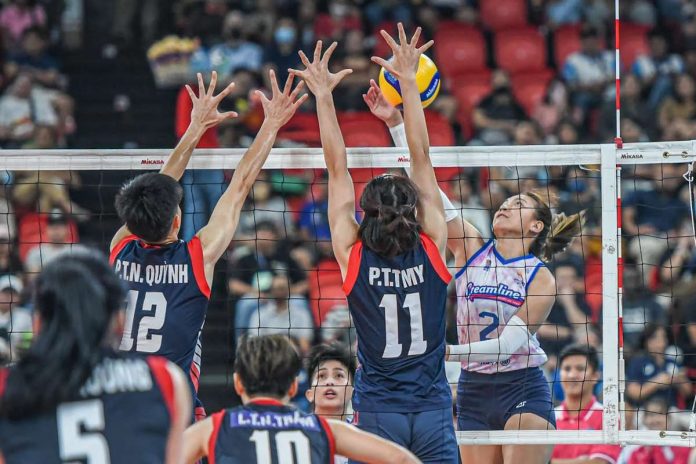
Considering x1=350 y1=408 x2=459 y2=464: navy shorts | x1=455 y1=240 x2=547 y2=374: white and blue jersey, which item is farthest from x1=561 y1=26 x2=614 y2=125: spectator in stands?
x1=350 y1=408 x2=459 y2=464: navy shorts

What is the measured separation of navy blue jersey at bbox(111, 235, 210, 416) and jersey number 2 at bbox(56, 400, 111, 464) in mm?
2090

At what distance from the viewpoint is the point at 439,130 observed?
1453 cm

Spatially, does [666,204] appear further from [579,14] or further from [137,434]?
[137,434]

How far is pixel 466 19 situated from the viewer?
661 inches

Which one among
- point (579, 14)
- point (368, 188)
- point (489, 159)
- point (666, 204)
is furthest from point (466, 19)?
point (368, 188)

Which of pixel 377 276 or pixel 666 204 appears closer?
pixel 377 276

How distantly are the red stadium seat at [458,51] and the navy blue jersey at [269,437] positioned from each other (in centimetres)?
1209

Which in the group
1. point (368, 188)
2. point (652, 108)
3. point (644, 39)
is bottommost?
point (368, 188)

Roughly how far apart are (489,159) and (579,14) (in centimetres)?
1071

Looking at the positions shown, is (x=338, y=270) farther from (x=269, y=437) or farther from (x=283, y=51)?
(x=269, y=437)

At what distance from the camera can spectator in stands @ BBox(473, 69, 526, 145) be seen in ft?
47.9

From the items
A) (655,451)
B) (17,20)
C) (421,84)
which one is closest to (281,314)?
(655,451)

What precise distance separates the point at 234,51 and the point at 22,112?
3.00m

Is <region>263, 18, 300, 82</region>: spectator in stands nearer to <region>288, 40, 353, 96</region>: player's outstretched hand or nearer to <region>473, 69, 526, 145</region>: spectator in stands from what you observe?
<region>473, 69, 526, 145</region>: spectator in stands
